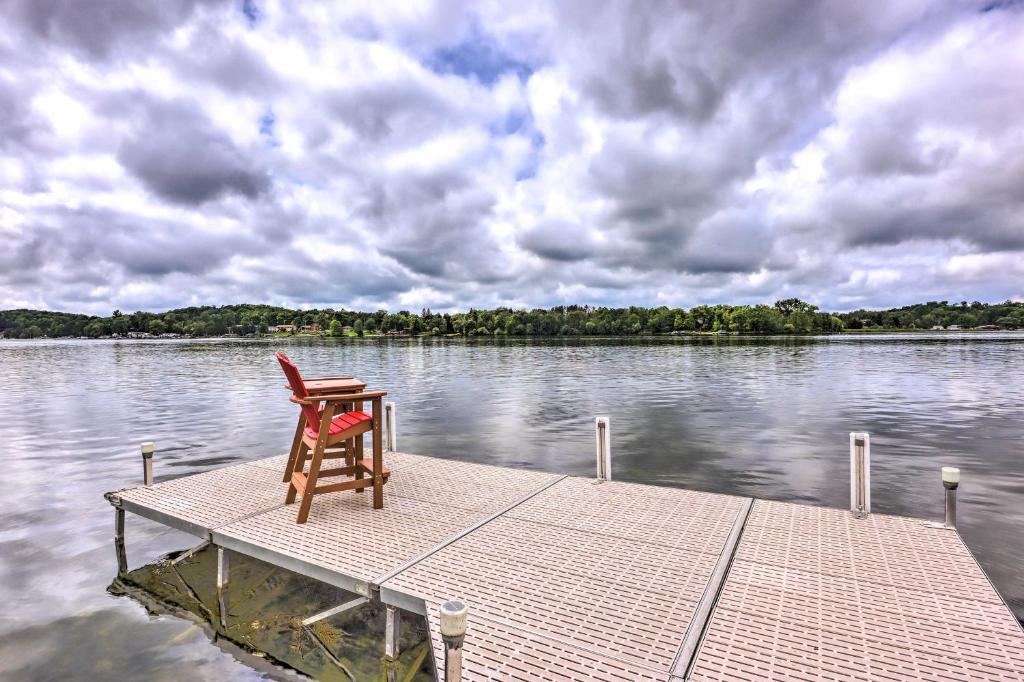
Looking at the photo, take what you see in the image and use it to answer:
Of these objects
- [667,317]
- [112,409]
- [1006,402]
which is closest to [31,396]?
[112,409]

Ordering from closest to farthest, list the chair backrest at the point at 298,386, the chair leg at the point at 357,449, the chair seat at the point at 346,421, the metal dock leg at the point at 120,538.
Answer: the chair backrest at the point at 298,386, the chair seat at the point at 346,421, the chair leg at the point at 357,449, the metal dock leg at the point at 120,538

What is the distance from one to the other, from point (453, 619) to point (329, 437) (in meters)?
4.11

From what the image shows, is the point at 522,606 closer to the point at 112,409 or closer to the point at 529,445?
the point at 529,445

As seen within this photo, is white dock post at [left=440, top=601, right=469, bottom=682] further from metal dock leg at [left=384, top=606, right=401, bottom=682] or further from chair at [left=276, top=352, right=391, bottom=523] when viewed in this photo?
chair at [left=276, top=352, right=391, bottom=523]

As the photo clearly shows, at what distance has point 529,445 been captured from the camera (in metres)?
15.4

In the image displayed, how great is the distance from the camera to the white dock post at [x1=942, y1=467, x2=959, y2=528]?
5.64 metres

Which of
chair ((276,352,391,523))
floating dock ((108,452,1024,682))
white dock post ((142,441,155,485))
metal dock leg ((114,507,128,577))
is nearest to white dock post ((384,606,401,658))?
floating dock ((108,452,1024,682))

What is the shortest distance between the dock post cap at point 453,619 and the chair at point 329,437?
3.66 metres

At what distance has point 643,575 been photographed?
4754mm

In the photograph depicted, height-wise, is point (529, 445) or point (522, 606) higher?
point (522, 606)

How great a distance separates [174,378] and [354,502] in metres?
38.0

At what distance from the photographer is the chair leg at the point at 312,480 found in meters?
5.94

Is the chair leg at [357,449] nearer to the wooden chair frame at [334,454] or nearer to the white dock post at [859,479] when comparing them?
the wooden chair frame at [334,454]

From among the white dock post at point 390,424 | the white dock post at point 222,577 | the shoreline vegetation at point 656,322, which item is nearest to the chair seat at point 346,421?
the white dock post at point 222,577
